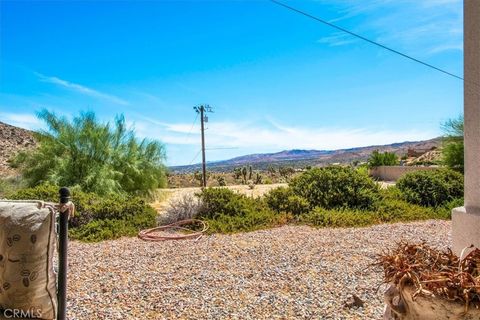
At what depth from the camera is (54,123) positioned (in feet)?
39.0

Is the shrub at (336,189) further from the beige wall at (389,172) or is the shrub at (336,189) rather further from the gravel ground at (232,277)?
the beige wall at (389,172)

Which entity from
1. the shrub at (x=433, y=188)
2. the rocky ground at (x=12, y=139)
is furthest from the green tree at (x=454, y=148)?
the rocky ground at (x=12, y=139)

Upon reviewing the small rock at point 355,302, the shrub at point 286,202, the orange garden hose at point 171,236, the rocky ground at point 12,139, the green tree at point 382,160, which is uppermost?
the rocky ground at point 12,139

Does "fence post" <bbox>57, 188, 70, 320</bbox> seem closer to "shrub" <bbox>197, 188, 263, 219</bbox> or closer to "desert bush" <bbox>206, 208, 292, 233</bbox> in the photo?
"desert bush" <bbox>206, 208, 292, 233</bbox>

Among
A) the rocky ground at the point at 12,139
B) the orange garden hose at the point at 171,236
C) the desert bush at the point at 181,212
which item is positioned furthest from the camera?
the rocky ground at the point at 12,139

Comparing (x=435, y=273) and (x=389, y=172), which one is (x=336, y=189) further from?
(x=389, y=172)

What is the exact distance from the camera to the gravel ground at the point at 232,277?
11.0 feet

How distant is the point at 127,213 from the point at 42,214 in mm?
6506

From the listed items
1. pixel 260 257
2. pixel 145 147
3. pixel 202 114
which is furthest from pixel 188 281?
pixel 202 114

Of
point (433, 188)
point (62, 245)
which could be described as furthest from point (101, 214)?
point (433, 188)

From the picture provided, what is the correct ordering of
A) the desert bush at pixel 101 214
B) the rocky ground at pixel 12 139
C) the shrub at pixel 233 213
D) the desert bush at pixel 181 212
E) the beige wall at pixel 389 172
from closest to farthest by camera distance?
1. the desert bush at pixel 101 214
2. the shrub at pixel 233 213
3. the desert bush at pixel 181 212
4. the rocky ground at pixel 12 139
5. the beige wall at pixel 389 172

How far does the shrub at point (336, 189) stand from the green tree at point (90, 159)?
16.1 ft

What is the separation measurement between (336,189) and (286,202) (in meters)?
1.33

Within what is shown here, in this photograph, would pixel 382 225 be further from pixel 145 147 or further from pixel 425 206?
pixel 145 147
